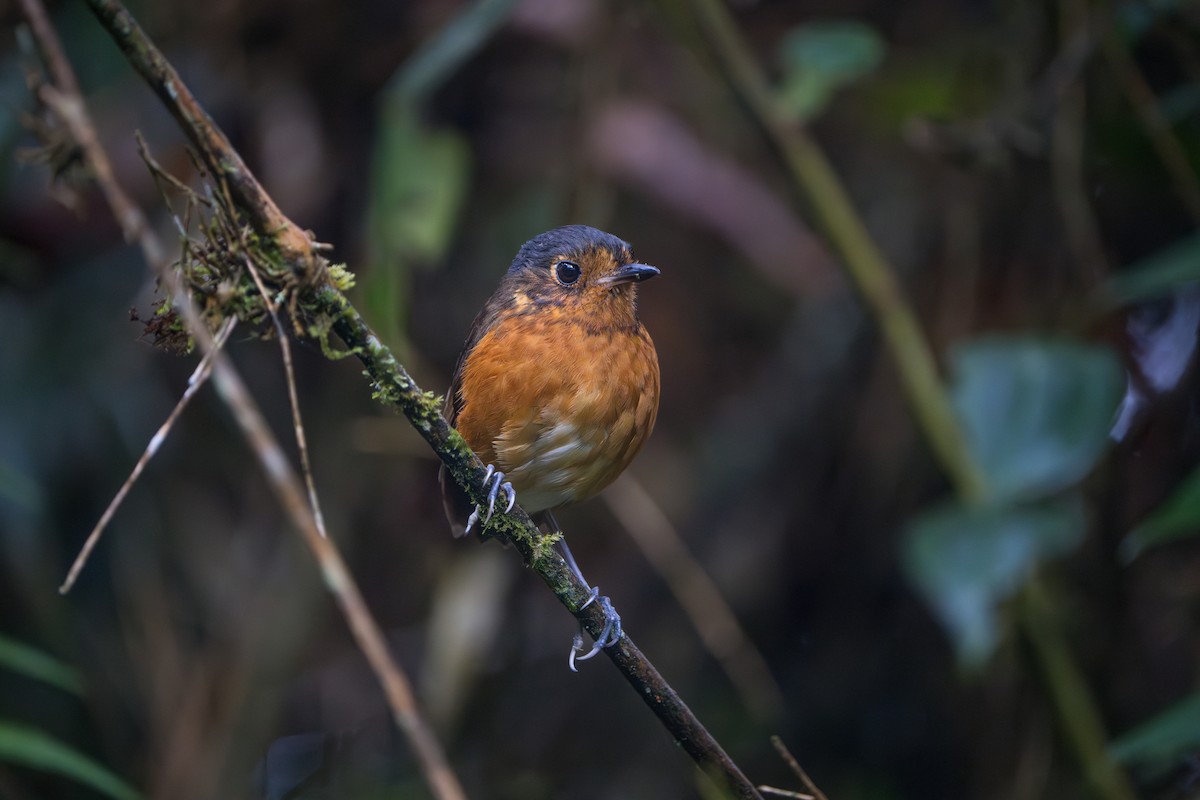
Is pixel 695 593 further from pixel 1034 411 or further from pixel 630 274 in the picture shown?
pixel 630 274

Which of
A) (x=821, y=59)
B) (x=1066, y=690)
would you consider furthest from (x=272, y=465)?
(x=1066, y=690)

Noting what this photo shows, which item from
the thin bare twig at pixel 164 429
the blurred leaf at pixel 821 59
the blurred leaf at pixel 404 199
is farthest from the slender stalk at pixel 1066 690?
the thin bare twig at pixel 164 429

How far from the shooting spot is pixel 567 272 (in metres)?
2.52

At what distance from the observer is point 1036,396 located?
287 cm

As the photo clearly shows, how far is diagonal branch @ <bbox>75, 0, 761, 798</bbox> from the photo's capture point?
1256 millimetres

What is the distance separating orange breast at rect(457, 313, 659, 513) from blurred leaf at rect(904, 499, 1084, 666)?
80 cm

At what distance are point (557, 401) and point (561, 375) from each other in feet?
0.18

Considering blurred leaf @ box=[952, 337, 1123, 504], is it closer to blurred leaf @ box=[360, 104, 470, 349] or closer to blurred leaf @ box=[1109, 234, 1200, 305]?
blurred leaf @ box=[1109, 234, 1200, 305]

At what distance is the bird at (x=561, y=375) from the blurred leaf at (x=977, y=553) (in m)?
0.80

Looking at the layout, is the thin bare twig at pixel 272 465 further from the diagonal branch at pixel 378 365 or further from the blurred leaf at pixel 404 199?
the blurred leaf at pixel 404 199

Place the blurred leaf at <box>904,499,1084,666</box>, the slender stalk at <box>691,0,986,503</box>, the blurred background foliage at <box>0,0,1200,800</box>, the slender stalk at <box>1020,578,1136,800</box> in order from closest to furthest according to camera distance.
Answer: the blurred leaf at <box>904,499,1084,666</box>
the slender stalk at <box>1020,578,1136,800</box>
the slender stalk at <box>691,0,986,503</box>
the blurred background foliage at <box>0,0,1200,800</box>

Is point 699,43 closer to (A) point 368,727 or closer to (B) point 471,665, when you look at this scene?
(B) point 471,665

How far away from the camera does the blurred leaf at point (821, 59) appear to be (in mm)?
3072

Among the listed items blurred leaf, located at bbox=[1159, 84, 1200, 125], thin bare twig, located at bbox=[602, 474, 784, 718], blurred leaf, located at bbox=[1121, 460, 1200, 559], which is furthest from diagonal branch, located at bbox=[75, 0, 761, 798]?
blurred leaf, located at bbox=[1159, 84, 1200, 125]
